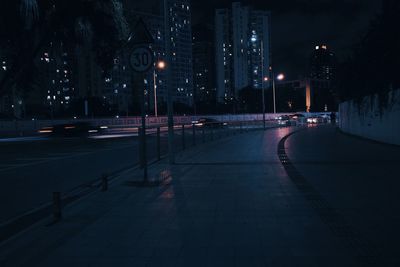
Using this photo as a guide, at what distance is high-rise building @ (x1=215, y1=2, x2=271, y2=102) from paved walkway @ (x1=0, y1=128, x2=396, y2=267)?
121240 mm

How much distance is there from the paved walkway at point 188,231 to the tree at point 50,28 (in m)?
4.43

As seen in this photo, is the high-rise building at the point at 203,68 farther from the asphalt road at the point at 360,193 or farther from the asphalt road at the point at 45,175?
the asphalt road at the point at 360,193

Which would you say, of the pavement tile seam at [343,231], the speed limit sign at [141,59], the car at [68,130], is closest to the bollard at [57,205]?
the speed limit sign at [141,59]

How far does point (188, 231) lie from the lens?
624 centimetres

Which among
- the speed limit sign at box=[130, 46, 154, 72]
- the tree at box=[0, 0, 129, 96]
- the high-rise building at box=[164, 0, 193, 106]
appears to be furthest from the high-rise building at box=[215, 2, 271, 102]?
the speed limit sign at box=[130, 46, 154, 72]

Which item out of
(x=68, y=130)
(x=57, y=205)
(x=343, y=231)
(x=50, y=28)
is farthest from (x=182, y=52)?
(x=343, y=231)

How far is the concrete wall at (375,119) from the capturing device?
17.4m

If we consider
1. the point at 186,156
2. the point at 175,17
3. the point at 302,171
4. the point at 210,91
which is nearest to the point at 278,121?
the point at 186,156

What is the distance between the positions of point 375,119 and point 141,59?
1422 centimetres

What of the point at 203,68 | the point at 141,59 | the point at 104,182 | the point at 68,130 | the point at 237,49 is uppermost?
the point at 237,49

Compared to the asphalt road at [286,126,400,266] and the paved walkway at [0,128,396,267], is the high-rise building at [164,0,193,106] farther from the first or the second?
the paved walkway at [0,128,396,267]

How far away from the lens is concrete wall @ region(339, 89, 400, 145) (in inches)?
686

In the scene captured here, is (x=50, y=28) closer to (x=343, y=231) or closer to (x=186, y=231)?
(x=186, y=231)

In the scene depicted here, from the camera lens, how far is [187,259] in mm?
5098
